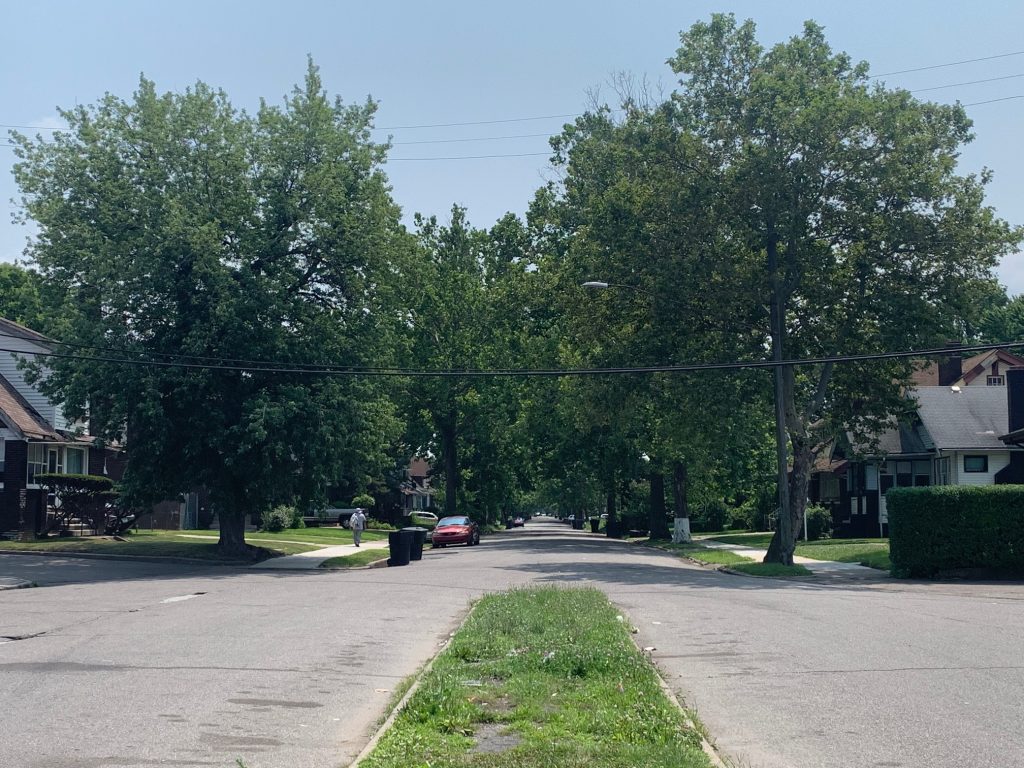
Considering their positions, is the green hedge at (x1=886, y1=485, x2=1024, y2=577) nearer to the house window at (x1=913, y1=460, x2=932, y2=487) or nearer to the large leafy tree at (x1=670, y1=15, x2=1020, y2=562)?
the large leafy tree at (x1=670, y1=15, x2=1020, y2=562)

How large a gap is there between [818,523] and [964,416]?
32.0 feet

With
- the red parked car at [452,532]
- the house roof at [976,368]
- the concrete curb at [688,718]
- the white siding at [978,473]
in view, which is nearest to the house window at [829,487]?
the house roof at [976,368]

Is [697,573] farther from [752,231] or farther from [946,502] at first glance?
[752,231]

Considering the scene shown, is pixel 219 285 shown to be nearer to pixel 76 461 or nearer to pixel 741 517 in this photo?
pixel 76 461

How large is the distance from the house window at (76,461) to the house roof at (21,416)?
9.05 ft

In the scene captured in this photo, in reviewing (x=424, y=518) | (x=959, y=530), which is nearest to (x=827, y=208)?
(x=959, y=530)

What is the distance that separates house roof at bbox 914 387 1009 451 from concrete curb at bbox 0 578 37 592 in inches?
1376

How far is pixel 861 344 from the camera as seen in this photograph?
107ft

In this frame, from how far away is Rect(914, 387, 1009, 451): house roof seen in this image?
4625 centimetres

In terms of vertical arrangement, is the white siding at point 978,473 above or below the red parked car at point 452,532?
above

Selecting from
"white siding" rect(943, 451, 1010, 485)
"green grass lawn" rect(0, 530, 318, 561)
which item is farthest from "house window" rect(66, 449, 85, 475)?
"white siding" rect(943, 451, 1010, 485)

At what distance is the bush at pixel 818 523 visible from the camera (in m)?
54.6

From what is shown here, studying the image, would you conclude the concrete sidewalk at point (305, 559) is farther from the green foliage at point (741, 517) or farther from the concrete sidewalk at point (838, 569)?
the green foliage at point (741, 517)

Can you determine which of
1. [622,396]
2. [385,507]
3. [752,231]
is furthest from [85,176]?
[385,507]
